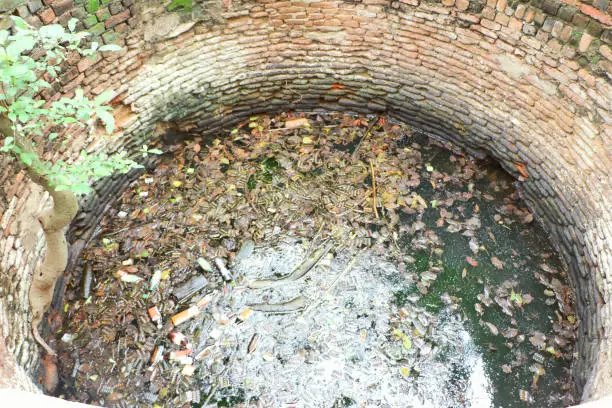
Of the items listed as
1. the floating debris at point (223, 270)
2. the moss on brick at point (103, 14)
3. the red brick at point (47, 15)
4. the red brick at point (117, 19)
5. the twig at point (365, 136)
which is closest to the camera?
the red brick at point (47, 15)

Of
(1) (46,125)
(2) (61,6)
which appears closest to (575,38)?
(2) (61,6)

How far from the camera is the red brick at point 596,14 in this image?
11.1 ft

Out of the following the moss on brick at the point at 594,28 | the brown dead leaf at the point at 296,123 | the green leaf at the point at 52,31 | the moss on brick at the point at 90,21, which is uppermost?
the green leaf at the point at 52,31

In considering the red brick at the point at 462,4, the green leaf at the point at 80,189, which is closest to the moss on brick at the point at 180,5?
the green leaf at the point at 80,189

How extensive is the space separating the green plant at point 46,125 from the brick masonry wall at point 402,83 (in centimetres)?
16

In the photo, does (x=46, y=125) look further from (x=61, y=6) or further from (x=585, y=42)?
(x=585, y=42)

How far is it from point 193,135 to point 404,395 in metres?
3.11

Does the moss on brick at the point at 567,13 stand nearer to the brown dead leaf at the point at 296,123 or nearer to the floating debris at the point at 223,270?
the brown dead leaf at the point at 296,123

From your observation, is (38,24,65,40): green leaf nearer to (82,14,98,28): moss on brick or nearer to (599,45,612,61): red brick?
(82,14,98,28): moss on brick

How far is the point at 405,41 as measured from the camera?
448 centimetres

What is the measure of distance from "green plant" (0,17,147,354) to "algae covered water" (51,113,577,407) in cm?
46

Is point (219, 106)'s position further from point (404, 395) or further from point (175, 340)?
point (404, 395)

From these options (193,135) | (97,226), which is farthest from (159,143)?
(97,226)

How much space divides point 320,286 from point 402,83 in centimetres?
216
